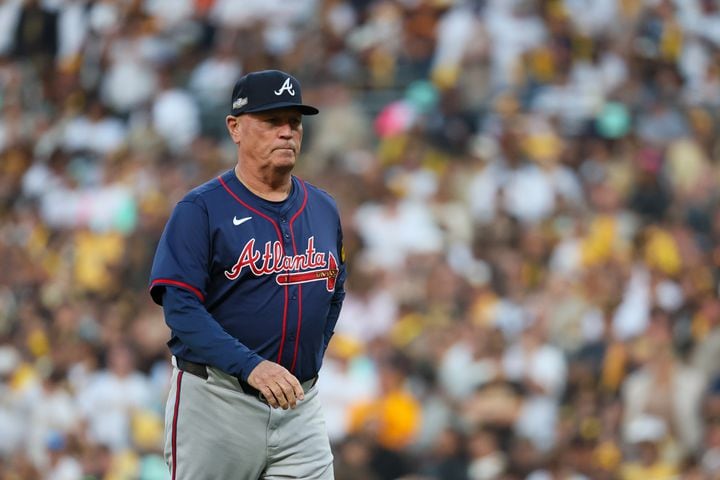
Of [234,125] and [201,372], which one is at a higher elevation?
[234,125]

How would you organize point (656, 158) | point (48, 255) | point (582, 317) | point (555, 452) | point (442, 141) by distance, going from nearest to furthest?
point (555, 452) < point (582, 317) < point (656, 158) < point (442, 141) < point (48, 255)

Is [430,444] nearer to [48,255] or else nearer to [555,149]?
[555,149]

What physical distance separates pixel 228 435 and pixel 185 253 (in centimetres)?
58

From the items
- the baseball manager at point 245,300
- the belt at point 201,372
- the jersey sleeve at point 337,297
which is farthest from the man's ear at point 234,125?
the belt at point 201,372

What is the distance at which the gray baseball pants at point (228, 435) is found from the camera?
378cm

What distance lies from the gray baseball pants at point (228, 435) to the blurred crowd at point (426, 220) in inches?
177

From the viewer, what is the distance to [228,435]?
3.78 metres

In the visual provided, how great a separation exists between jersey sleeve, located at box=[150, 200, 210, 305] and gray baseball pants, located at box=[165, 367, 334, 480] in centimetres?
31

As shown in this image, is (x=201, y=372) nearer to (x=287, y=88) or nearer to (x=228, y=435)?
(x=228, y=435)

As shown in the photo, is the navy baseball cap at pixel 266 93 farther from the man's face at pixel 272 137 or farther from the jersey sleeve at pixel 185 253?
the jersey sleeve at pixel 185 253

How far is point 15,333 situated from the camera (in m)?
11.0

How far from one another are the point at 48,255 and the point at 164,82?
2.08 m

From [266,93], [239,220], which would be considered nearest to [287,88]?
[266,93]

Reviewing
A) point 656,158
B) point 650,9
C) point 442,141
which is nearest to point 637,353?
point 656,158
